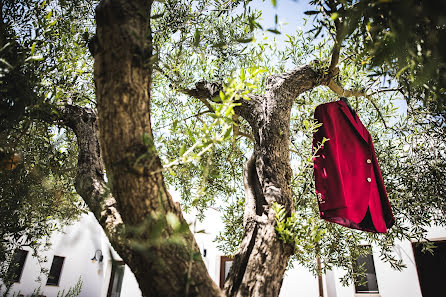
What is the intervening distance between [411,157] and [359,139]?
4.05 ft

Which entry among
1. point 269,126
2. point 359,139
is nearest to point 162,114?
point 269,126

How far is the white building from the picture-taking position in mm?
8055

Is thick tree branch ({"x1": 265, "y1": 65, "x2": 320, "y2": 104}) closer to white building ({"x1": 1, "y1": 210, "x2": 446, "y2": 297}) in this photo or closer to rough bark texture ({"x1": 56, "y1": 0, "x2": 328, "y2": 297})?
rough bark texture ({"x1": 56, "y1": 0, "x2": 328, "y2": 297})

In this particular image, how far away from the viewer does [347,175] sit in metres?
2.47

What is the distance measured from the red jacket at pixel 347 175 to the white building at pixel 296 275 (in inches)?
146

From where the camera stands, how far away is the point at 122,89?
1.08 m

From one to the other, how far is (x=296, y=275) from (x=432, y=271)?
13.9 feet

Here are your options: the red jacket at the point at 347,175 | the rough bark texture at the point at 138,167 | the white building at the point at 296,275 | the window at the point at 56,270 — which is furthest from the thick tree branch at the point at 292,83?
the window at the point at 56,270

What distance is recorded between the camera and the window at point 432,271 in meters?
7.89

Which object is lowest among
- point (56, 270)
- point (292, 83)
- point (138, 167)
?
point (56, 270)

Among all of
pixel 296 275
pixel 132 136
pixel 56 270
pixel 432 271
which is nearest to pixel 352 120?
pixel 132 136

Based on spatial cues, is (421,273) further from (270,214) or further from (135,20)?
(135,20)

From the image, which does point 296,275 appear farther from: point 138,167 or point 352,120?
point 138,167

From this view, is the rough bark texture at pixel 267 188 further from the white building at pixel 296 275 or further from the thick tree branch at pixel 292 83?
the white building at pixel 296 275
